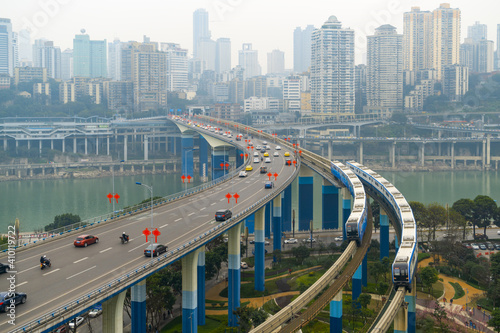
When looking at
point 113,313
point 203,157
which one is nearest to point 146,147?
point 203,157

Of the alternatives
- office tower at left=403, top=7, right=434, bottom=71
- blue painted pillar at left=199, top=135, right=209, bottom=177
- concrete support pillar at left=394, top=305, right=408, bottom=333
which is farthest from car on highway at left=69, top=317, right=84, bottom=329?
office tower at left=403, top=7, right=434, bottom=71

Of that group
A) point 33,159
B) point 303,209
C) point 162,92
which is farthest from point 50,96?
point 303,209

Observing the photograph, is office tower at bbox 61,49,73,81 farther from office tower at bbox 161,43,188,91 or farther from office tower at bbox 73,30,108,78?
office tower at bbox 161,43,188,91

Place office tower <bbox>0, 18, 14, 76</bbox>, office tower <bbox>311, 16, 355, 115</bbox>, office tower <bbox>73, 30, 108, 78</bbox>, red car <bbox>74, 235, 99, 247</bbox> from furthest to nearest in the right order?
office tower <bbox>73, 30, 108, 78</bbox>, office tower <bbox>0, 18, 14, 76</bbox>, office tower <bbox>311, 16, 355, 115</bbox>, red car <bbox>74, 235, 99, 247</bbox>

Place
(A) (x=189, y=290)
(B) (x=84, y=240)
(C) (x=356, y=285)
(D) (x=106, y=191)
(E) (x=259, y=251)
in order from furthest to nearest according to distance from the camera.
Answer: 1. (D) (x=106, y=191)
2. (E) (x=259, y=251)
3. (C) (x=356, y=285)
4. (A) (x=189, y=290)
5. (B) (x=84, y=240)

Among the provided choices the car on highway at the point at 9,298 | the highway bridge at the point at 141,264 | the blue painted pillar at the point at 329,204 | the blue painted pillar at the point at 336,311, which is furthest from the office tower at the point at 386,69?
the car on highway at the point at 9,298

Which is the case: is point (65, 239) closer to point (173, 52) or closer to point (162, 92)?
point (162, 92)

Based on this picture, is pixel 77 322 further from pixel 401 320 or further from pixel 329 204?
pixel 329 204
